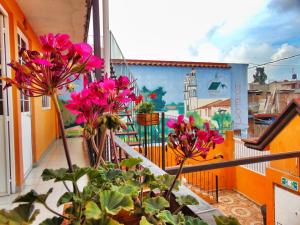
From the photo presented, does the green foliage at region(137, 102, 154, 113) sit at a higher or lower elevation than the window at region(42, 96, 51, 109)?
lower

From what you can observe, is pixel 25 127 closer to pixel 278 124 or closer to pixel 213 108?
pixel 278 124

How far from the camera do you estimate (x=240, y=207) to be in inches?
266

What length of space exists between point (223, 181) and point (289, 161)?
10.6 feet

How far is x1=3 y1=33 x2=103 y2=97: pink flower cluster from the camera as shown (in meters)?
0.57

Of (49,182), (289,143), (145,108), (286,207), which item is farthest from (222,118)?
(49,182)

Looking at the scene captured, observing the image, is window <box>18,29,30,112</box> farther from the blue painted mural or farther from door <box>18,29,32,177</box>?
the blue painted mural

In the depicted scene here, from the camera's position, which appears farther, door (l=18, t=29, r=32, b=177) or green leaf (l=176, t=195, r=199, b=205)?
door (l=18, t=29, r=32, b=177)

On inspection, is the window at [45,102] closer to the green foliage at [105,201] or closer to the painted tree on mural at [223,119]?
the green foliage at [105,201]

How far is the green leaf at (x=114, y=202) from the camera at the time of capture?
541mm

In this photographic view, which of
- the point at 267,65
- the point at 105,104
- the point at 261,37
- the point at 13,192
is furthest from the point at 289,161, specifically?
the point at 267,65

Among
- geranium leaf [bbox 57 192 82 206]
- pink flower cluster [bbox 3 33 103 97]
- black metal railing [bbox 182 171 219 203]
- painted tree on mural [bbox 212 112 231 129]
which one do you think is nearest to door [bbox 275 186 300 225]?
black metal railing [bbox 182 171 219 203]

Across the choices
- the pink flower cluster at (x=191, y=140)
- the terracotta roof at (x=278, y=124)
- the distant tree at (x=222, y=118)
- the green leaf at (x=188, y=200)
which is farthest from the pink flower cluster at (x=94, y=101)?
the distant tree at (x=222, y=118)

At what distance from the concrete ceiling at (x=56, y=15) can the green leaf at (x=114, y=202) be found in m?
3.20

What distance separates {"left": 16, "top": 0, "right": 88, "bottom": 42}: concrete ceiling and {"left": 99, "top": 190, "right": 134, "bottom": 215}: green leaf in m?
3.20
